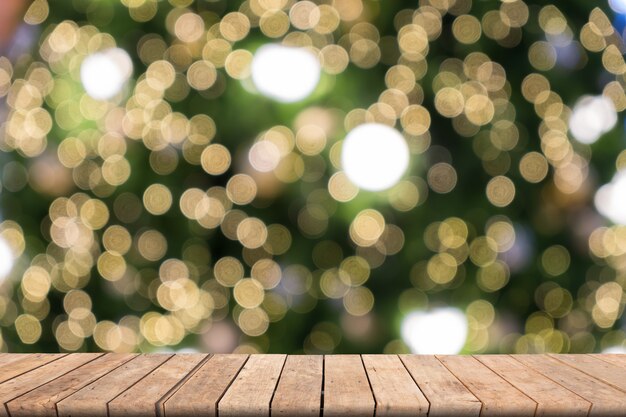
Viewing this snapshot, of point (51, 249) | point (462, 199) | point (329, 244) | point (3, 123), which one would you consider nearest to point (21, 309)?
point (51, 249)

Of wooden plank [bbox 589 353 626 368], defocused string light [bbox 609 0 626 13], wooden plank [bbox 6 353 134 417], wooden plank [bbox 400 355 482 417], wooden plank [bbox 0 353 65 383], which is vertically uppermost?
defocused string light [bbox 609 0 626 13]

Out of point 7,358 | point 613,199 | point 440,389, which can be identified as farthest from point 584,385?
point 7,358

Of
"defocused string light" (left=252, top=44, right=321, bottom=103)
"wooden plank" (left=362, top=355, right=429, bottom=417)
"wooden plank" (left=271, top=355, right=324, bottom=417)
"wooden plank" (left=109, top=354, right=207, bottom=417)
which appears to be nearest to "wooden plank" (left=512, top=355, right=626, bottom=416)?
"wooden plank" (left=362, top=355, right=429, bottom=417)

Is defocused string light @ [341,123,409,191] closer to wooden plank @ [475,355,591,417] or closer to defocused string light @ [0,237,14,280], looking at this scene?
wooden plank @ [475,355,591,417]

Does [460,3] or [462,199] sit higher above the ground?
[460,3]

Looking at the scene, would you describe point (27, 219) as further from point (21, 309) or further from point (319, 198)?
point (319, 198)

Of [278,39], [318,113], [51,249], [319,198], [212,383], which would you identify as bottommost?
[212,383]

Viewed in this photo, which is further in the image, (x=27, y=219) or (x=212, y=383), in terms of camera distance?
(x=27, y=219)
